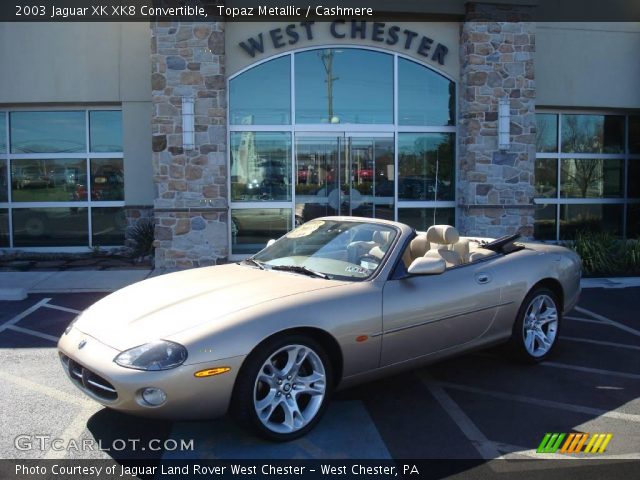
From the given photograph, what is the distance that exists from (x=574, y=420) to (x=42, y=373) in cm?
432

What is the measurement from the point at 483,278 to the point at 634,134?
37.2ft

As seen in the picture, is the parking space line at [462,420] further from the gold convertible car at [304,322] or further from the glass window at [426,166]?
the glass window at [426,166]

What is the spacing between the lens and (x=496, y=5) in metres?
11.3

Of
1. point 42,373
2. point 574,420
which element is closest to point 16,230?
point 42,373

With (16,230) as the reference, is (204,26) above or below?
above

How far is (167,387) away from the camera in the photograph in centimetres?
346

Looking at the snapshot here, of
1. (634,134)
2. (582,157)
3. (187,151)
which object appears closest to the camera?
(187,151)

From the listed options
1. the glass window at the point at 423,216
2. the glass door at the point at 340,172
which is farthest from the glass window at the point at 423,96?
the glass window at the point at 423,216

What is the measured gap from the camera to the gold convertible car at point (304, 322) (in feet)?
11.7

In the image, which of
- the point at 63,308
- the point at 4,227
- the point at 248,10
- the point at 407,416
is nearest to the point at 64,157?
the point at 4,227

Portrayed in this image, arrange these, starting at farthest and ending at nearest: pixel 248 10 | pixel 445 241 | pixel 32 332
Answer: pixel 248 10 → pixel 32 332 → pixel 445 241

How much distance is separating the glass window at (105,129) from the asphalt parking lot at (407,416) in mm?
7712

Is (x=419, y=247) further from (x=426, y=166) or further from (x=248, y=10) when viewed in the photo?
(x=248, y=10)

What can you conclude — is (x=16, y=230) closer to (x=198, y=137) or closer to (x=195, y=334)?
(x=198, y=137)
